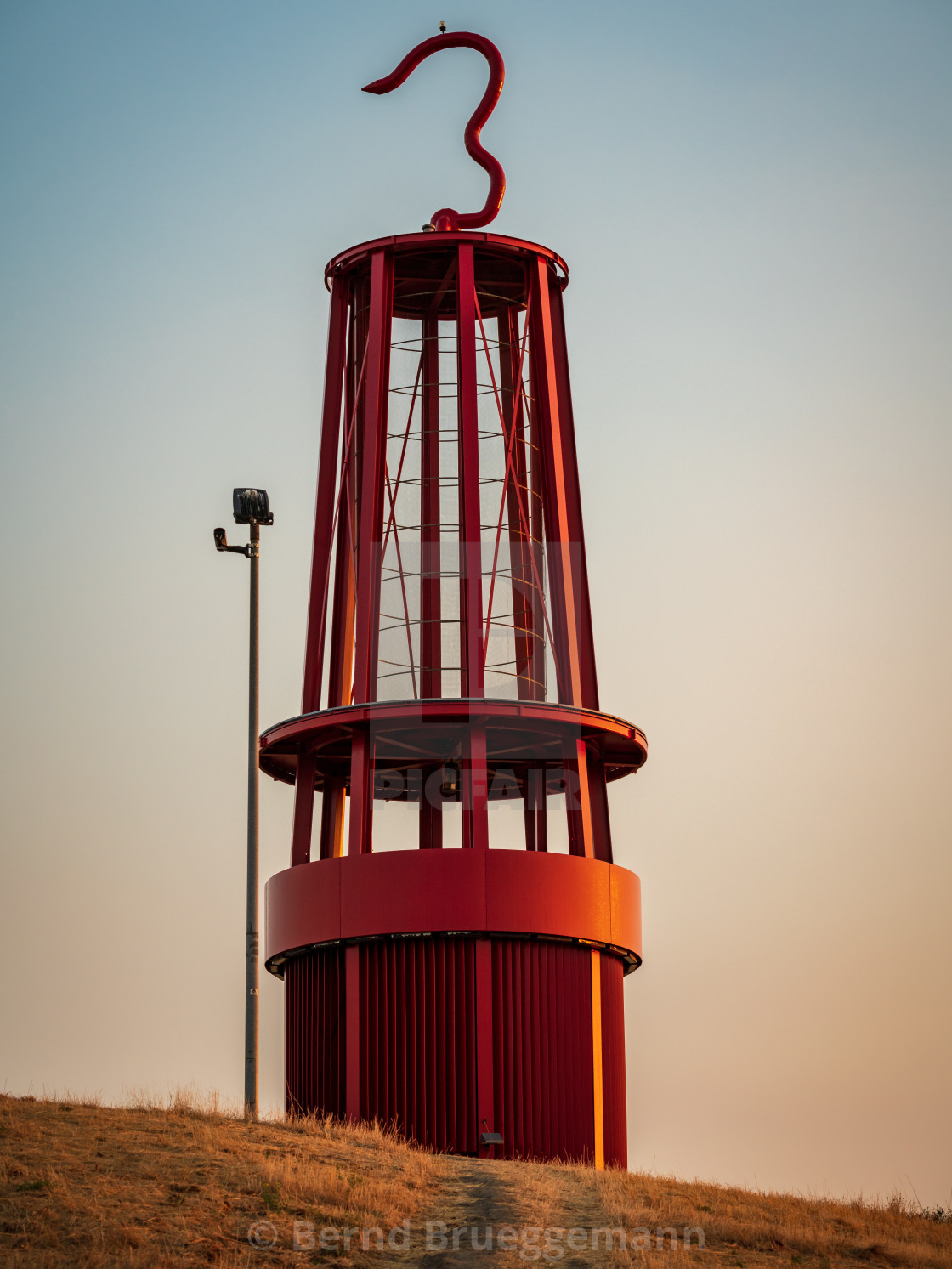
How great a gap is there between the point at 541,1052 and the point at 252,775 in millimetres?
7584

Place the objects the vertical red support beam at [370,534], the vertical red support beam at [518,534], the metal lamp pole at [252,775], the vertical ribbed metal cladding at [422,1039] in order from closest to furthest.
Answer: the metal lamp pole at [252,775] < the vertical ribbed metal cladding at [422,1039] < the vertical red support beam at [370,534] < the vertical red support beam at [518,534]

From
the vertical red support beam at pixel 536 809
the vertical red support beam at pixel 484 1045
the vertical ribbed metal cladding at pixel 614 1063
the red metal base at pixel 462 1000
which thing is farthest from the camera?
the vertical red support beam at pixel 536 809

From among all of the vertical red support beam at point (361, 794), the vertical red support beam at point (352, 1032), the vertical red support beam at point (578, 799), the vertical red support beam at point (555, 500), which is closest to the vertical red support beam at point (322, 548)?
the vertical red support beam at point (361, 794)

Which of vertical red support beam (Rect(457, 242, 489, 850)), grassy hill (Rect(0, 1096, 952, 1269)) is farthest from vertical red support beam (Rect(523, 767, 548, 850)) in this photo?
grassy hill (Rect(0, 1096, 952, 1269))

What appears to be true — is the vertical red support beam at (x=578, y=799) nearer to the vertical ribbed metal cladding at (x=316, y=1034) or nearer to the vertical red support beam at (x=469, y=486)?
the vertical red support beam at (x=469, y=486)

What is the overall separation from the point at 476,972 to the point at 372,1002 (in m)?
1.78

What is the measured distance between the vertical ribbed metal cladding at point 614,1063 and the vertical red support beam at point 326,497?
7.29 m

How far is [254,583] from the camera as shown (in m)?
24.6

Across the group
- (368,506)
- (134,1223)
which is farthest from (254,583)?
(134,1223)

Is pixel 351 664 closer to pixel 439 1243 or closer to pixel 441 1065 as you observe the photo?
pixel 441 1065

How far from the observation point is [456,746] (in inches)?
1277

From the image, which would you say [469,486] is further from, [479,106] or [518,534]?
[479,106]

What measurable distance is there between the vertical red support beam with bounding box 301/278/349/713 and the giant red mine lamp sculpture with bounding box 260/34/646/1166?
5 centimetres

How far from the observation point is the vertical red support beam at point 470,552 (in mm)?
29312
